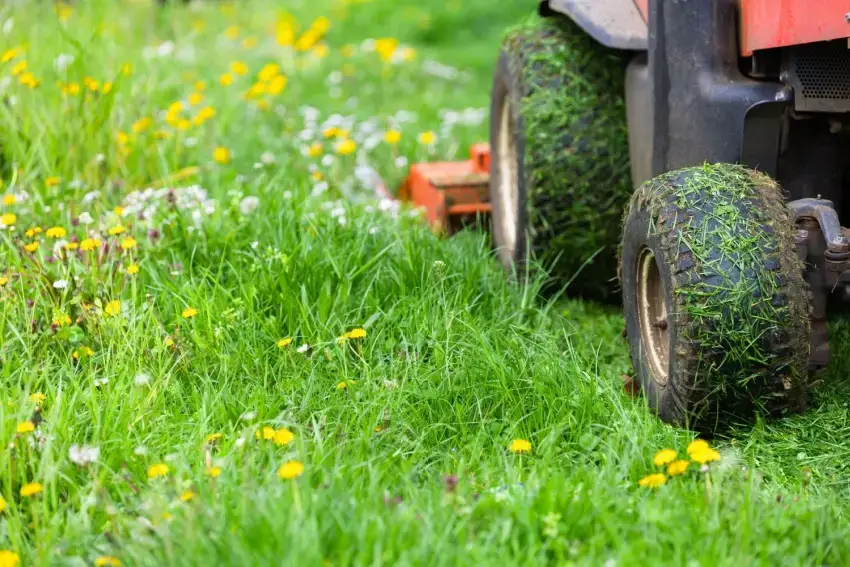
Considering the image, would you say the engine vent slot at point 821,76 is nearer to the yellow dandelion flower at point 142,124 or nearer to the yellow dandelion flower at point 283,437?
Result: the yellow dandelion flower at point 283,437

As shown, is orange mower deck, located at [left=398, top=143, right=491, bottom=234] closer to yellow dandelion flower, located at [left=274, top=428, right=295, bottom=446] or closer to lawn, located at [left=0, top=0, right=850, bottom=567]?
lawn, located at [left=0, top=0, right=850, bottom=567]

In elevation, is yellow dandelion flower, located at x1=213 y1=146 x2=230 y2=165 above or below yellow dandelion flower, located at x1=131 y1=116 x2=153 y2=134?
below

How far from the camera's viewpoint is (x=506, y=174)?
4148mm

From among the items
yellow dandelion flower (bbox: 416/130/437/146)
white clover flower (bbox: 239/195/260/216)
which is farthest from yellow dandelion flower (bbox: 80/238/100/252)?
yellow dandelion flower (bbox: 416/130/437/146)

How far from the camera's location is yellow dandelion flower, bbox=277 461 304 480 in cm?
207

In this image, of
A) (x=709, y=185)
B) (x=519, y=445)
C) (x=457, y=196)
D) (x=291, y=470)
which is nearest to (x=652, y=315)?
(x=709, y=185)

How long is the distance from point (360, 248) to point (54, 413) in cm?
119

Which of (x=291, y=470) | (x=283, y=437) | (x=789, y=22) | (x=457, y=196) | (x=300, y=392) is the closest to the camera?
(x=291, y=470)

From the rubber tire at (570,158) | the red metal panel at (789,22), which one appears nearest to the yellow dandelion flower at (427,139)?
the rubber tire at (570,158)

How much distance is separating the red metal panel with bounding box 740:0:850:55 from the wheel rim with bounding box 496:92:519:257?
1.39m

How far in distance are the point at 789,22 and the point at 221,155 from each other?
2734 mm

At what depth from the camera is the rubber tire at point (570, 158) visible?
137 inches

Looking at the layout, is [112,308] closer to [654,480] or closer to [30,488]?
[30,488]

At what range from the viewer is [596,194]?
3480 mm
